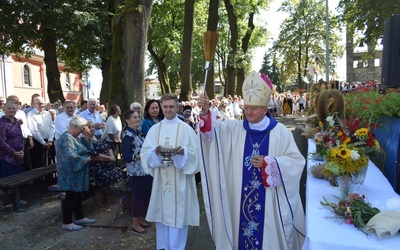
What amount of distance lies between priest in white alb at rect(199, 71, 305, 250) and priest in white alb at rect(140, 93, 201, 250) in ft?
2.39

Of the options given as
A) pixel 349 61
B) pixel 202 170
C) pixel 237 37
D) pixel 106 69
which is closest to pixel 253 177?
pixel 202 170

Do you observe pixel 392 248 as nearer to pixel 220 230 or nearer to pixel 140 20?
pixel 220 230

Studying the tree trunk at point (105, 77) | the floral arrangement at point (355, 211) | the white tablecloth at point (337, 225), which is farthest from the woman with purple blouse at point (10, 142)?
the tree trunk at point (105, 77)

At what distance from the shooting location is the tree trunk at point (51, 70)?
17.7m

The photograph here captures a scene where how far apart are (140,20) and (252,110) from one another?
584cm

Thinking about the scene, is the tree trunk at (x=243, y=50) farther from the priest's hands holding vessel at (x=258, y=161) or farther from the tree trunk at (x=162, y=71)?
the priest's hands holding vessel at (x=258, y=161)

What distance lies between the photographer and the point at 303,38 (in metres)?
45.3

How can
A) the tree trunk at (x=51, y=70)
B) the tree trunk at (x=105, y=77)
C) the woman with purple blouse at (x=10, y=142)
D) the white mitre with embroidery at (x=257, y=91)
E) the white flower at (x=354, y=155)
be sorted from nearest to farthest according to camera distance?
1. the white flower at (x=354, y=155)
2. the white mitre with embroidery at (x=257, y=91)
3. the woman with purple blouse at (x=10, y=142)
4. the tree trunk at (x=51, y=70)
5. the tree trunk at (x=105, y=77)

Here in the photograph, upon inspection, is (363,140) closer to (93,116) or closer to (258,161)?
(258,161)

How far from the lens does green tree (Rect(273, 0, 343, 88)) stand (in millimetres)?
44719

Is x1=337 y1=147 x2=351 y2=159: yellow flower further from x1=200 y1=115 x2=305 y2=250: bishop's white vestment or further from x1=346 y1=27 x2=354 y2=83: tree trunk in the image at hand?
x1=346 y1=27 x2=354 y2=83: tree trunk

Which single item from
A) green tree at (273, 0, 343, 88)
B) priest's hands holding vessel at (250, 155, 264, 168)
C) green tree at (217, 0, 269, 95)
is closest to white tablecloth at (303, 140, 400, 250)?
priest's hands holding vessel at (250, 155, 264, 168)

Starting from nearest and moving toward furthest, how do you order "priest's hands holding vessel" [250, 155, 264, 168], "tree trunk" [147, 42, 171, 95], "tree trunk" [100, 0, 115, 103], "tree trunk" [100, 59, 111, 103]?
"priest's hands holding vessel" [250, 155, 264, 168], "tree trunk" [100, 0, 115, 103], "tree trunk" [100, 59, 111, 103], "tree trunk" [147, 42, 171, 95]

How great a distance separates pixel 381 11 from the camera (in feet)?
53.3
